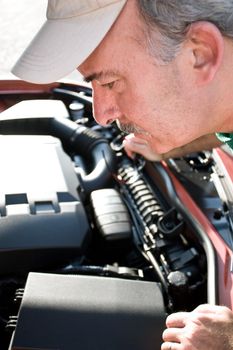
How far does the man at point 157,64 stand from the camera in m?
1.12

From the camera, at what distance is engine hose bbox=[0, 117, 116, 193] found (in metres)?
2.16

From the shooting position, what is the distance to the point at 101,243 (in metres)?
1.75

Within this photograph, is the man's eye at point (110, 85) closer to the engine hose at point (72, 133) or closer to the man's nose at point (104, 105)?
the man's nose at point (104, 105)

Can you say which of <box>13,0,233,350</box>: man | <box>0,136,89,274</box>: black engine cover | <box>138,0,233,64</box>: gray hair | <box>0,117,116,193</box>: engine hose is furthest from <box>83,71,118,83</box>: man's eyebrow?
<box>0,117,116,193</box>: engine hose

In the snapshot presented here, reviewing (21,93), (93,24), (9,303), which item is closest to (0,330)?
(9,303)

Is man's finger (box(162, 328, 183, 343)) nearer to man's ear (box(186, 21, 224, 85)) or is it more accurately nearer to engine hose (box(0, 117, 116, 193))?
man's ear (box(186, 21, 224, 85))

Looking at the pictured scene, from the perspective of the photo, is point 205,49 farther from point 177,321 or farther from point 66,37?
point 177,321

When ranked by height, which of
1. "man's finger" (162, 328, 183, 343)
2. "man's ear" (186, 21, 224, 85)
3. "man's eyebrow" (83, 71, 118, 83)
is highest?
"man's ear" (186, 21, 224, 85)

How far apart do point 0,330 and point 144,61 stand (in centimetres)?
86

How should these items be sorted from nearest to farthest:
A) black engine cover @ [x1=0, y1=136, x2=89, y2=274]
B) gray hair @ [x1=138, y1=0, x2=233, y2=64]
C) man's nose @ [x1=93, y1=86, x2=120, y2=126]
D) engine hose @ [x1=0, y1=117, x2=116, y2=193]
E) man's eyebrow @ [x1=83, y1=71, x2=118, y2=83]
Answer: gray hair @ [x1=138, y1=0, x2=233, y2=64] < man's eyebrow @ [x1=83, y1=71, x2=118, y2=83] < man's nose @ [x1=93, y1=86, x2=120, y2=126] < black engine cover @ [x1=0, y1=136, x2=89, y2=274] < engine hose @ [x1=0, y1=117, x2=116, y2=193]

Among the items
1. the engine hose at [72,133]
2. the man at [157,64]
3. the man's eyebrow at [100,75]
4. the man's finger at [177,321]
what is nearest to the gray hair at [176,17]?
the man at [157,64]

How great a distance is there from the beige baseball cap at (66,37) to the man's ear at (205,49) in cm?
16

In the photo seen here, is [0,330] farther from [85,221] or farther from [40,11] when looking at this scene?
[40,11]

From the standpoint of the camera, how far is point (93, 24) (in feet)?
3.76
